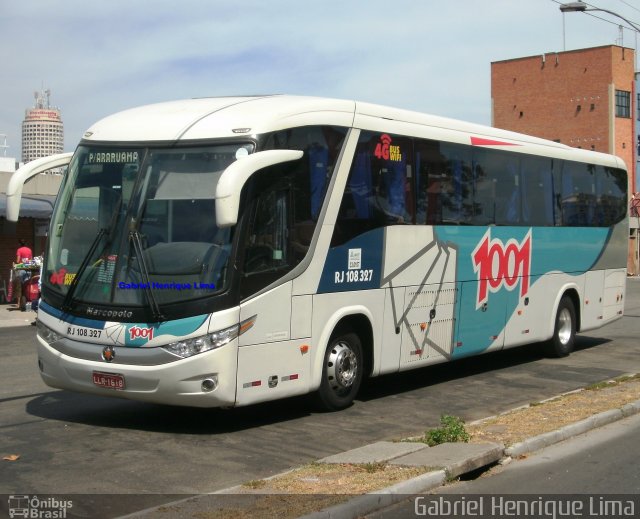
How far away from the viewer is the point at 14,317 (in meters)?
21.3

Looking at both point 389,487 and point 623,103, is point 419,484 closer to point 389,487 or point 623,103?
point 389,487

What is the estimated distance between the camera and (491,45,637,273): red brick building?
2506 inches

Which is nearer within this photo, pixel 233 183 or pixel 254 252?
pixel 233 183

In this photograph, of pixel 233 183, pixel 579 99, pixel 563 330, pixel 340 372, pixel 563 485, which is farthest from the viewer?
pixel 579 99

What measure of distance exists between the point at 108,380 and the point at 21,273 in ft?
47.7

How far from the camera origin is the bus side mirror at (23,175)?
369 inches

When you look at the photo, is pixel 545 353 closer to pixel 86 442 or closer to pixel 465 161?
pixel 465 161

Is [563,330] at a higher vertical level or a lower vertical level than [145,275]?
lower

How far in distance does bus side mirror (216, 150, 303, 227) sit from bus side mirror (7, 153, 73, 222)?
8.30ft

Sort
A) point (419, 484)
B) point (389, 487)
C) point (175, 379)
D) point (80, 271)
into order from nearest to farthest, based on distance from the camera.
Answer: point (389, 487), point (419, 484), point (175, 379), point (80, 271)

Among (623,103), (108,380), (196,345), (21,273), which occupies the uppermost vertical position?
(623,103)

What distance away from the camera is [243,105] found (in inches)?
381

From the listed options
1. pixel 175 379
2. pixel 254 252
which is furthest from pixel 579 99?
pixel 175 379

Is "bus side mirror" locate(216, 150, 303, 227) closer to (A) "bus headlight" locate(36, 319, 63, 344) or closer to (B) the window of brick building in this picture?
(A) "bus headlight" locate(36, 319, 63, 344)
